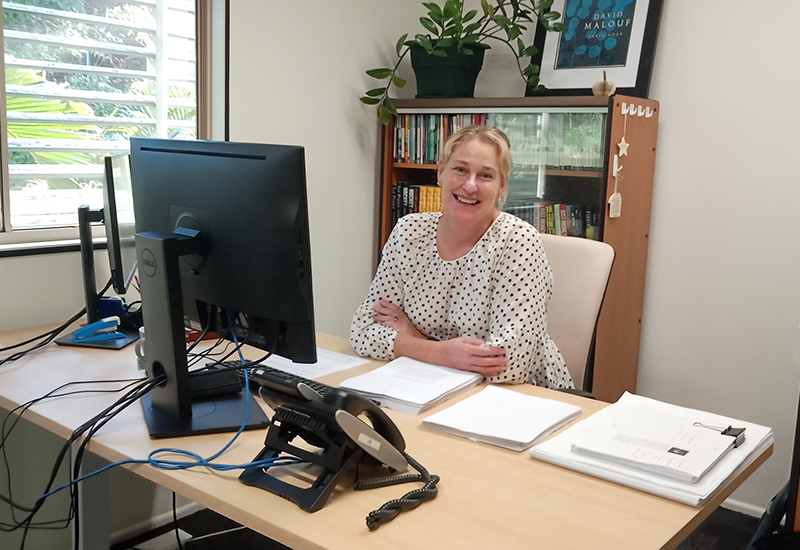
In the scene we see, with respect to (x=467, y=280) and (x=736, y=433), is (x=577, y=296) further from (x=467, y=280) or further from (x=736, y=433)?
(x=736, y=433)

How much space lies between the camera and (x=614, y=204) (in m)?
2.58

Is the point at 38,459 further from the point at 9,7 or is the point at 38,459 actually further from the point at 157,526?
the point at 9,7

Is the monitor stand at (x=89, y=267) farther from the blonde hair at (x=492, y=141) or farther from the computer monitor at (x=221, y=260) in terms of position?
the blonde hair at (x=492, y=141)

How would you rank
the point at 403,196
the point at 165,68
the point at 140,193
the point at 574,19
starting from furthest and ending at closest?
the point at 403,196 → the point at 574,19 → the point at 165,68 → the point at 140,193

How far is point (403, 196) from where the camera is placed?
10.5 feet

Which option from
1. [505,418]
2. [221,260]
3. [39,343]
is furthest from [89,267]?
[505,418]

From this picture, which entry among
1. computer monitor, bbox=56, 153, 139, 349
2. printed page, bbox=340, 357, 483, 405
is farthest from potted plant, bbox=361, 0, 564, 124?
printed page, bbox=340, 357, 483, 405

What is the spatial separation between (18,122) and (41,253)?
403 millimetres

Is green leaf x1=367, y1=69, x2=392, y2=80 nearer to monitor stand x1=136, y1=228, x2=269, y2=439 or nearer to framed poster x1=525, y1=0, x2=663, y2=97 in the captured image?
framed poster x1=525, y1=0, x2=663, y2=97

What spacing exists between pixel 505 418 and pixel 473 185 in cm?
77

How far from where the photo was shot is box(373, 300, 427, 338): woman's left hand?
1935 millimetres

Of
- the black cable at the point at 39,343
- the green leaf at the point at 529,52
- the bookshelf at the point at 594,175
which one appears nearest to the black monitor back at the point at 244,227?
the black cable at the point at 39,343

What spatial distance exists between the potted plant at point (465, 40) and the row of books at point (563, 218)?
497 millimetres

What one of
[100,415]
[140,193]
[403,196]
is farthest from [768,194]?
[100,415]
